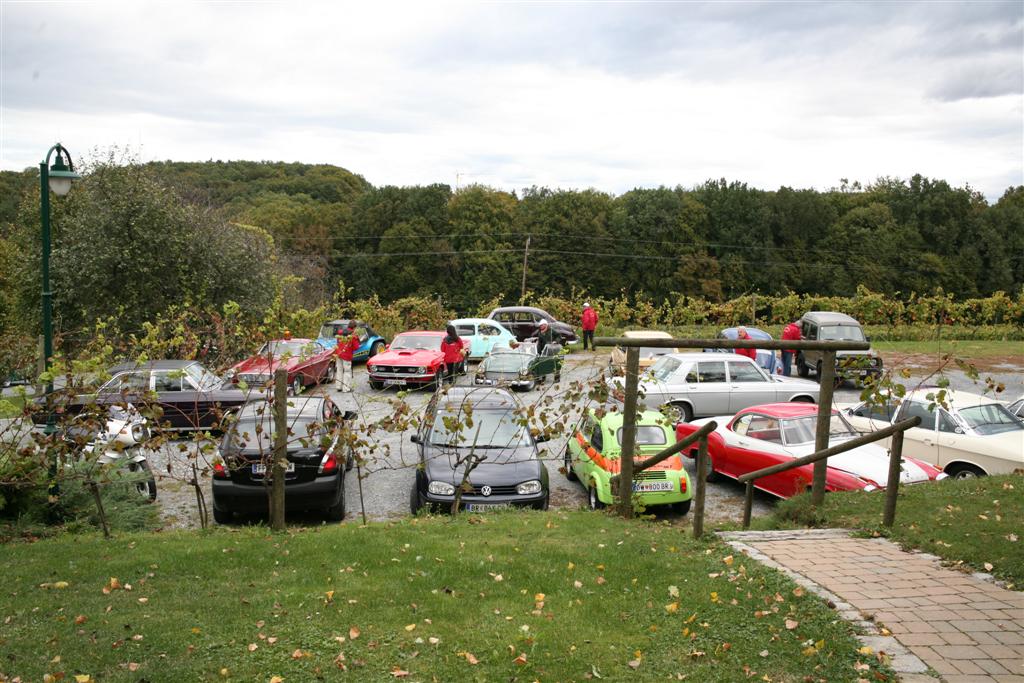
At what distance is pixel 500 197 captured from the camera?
227 feet

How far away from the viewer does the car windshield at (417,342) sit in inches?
889

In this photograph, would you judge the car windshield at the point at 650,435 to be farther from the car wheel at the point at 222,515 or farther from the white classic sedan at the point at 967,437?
the car wheel at the point at 222,515

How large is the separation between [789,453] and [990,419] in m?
3.39

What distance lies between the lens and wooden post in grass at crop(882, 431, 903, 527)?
7.37 meters

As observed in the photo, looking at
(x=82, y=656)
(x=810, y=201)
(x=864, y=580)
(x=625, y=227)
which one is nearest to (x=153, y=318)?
(x=82, y=656)

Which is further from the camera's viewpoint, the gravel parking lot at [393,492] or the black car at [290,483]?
the gravel parking lot at [393,492]

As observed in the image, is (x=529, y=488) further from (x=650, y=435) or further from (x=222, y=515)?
(x=222, y=515)

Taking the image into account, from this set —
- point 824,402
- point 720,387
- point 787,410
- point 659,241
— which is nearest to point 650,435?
point 787,410

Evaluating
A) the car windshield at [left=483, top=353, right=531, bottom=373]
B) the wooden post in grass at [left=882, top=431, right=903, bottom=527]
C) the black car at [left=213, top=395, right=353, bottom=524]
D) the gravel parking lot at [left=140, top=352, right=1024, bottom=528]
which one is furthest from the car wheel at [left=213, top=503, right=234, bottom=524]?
the car windshield at [left=483, top=353, right=531, bottom=373]

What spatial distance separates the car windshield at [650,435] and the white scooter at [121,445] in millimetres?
6259

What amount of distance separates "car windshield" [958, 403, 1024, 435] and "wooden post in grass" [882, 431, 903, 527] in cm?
534

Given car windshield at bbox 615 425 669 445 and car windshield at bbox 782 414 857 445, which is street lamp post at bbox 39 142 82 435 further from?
car windshield at bbox 782 414 857 445

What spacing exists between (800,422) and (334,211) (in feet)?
211

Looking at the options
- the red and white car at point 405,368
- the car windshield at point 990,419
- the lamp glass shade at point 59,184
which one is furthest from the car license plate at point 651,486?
the red and white car at point 405,368
